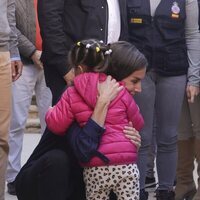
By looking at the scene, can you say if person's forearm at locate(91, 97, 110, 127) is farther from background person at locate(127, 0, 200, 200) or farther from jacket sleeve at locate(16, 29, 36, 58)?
jacket sleeve at locate(16, 29, 36, 58)

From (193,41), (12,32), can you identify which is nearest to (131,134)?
(193,41)

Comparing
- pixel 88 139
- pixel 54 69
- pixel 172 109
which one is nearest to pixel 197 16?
pixel 172 109

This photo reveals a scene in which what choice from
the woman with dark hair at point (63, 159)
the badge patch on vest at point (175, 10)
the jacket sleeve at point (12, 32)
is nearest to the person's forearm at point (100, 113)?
the woman with dark hair at point (63, 159)

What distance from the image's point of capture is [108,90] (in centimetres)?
359

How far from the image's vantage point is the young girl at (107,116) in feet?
11.7

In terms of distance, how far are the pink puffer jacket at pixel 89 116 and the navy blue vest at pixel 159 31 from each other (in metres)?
1.28

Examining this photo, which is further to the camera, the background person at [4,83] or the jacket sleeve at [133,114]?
the background person at [4,83]

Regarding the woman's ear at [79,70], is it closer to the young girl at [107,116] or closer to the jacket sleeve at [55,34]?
the young girl at [107,116]

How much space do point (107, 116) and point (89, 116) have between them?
98 mm

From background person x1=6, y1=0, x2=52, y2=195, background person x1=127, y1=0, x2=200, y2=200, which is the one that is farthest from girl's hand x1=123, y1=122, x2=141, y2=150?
background person x1=6, y1=0, x2=52, y2=195

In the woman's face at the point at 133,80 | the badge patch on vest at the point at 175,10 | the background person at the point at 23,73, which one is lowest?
the background person at the point at 23,73

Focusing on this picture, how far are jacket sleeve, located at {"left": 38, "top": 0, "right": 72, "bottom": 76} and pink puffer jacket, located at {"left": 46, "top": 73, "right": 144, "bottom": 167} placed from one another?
0.77 metres

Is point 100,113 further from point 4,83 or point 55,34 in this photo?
point 4,83

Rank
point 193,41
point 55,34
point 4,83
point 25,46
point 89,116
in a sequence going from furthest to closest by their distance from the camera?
point 25,46
point 193,41
point 4,83
point 55,34
point 89,116
